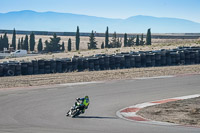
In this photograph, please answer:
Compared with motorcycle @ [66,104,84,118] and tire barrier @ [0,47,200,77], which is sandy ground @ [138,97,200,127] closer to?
motorcycle @ [66,104,84,118]

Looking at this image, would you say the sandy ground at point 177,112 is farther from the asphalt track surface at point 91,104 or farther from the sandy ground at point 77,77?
the sandy ground at point 77,77

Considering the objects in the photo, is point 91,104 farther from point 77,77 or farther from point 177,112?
point 77,77

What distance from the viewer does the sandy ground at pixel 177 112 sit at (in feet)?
39.1

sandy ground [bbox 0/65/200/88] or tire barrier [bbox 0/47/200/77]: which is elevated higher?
tire barrier [bbox 0/47/200/77]

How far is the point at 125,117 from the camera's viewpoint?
12.8 m

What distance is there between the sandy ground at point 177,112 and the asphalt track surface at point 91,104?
36.4 inches

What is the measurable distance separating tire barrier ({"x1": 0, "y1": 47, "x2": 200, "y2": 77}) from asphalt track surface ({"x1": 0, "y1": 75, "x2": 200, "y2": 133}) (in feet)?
21.5

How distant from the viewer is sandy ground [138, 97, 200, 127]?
1191 cm

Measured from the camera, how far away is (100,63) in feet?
94.7

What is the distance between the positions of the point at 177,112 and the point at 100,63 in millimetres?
15836

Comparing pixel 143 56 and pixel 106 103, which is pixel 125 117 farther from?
pixel 143 56

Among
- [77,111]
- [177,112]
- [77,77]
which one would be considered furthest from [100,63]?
[77,111]

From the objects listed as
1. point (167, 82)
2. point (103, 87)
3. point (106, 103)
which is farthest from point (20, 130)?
point (167, 82)

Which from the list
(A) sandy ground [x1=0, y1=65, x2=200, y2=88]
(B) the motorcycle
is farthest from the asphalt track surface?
(A) sandy ground [x1=0, y1=65, x2=200, y2=88]
